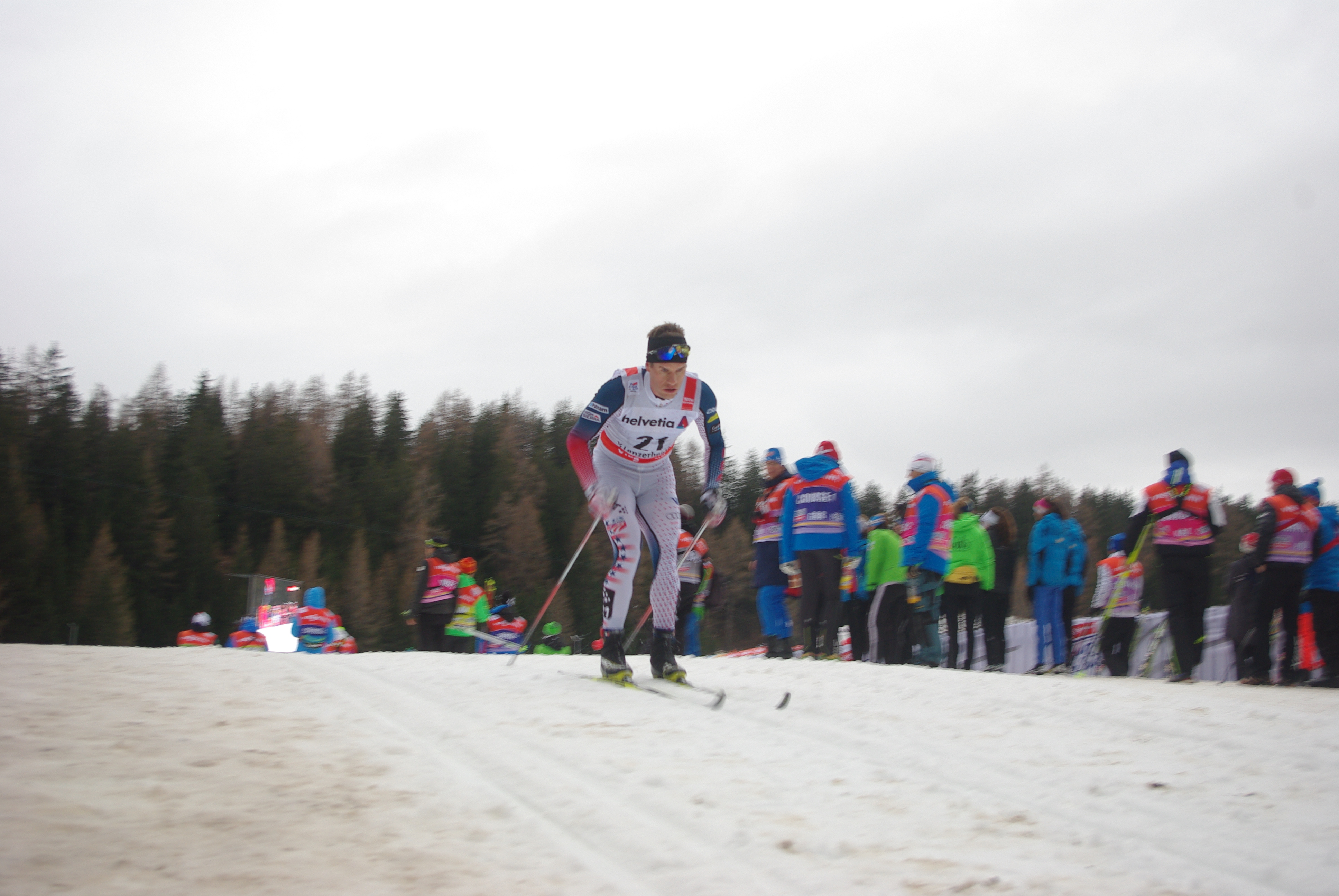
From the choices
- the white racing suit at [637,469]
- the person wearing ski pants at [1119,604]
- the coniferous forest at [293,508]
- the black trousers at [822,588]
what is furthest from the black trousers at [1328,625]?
the coniferous forest at [293,508]

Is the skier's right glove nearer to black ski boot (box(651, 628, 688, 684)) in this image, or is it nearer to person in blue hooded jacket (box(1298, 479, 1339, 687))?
black ski boot (box(651, 628, 688, 684))

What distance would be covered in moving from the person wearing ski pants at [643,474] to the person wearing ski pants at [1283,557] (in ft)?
A: 17.9

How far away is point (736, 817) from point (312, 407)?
379 ft

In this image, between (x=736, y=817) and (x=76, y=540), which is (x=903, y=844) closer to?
(x=736, y=817)

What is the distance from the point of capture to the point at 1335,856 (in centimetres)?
335

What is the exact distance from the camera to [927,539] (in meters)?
10.2

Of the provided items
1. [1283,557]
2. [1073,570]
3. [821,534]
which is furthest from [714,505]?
[1073,570]

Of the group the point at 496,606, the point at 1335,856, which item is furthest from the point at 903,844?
the point at 496,606

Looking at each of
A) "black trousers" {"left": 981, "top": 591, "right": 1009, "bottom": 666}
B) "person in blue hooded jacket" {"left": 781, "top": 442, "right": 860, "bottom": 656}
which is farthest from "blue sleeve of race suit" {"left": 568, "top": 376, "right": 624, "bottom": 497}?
"black trousers" {"left": 981, "top": 591, "right": 1009, "bottom": 666}

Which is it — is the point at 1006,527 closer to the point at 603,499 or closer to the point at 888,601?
the point at 888,601

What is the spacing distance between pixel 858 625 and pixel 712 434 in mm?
6202

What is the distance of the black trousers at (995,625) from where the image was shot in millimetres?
11492

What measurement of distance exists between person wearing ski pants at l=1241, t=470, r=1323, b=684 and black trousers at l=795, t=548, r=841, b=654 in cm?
380

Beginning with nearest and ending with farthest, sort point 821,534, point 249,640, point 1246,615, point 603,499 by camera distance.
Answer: point 603,499 < point 1246,615 < point 821,534 < point 249,640
